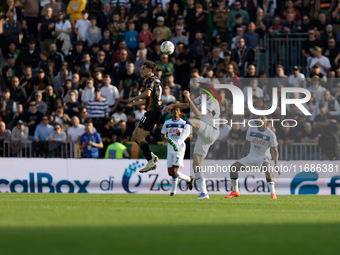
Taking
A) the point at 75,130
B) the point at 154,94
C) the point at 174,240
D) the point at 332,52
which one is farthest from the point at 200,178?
the point at 174,240

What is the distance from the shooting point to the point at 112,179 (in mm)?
22094

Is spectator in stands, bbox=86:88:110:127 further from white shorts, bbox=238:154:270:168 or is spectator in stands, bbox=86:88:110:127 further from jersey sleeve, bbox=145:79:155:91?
jersey sleeve, bbox=145:79:155:91

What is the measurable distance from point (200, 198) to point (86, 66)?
32.3 feet

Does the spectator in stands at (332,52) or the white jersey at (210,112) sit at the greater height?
the spectator in stands at (332,52)

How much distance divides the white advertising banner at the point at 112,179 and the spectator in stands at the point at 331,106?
5.89ft

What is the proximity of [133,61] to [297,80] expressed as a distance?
→ 19.1 ft

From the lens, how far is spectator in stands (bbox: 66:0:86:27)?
2795 centimetres

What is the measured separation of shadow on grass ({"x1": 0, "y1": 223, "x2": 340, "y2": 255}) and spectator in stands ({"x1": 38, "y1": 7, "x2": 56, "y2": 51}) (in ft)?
62.2

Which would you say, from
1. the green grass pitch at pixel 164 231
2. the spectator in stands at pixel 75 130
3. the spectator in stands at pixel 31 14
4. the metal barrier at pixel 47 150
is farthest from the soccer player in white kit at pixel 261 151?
the spectator in stands at pixel 31 14

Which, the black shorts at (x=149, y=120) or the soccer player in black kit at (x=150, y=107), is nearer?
the soccer player in black kit at (x=150, y=107)

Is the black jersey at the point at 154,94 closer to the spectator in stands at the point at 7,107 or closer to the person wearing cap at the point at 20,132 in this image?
the person wearing cap at the point at 20,132

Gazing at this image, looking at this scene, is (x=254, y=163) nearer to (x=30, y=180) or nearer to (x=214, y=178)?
(x=214, y=178)

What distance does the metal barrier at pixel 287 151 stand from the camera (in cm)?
2216

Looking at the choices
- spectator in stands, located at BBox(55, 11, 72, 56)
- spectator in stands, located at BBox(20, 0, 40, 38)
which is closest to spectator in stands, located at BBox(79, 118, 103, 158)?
spectator in stands, located at BBox(55, 11, 72, 56)
